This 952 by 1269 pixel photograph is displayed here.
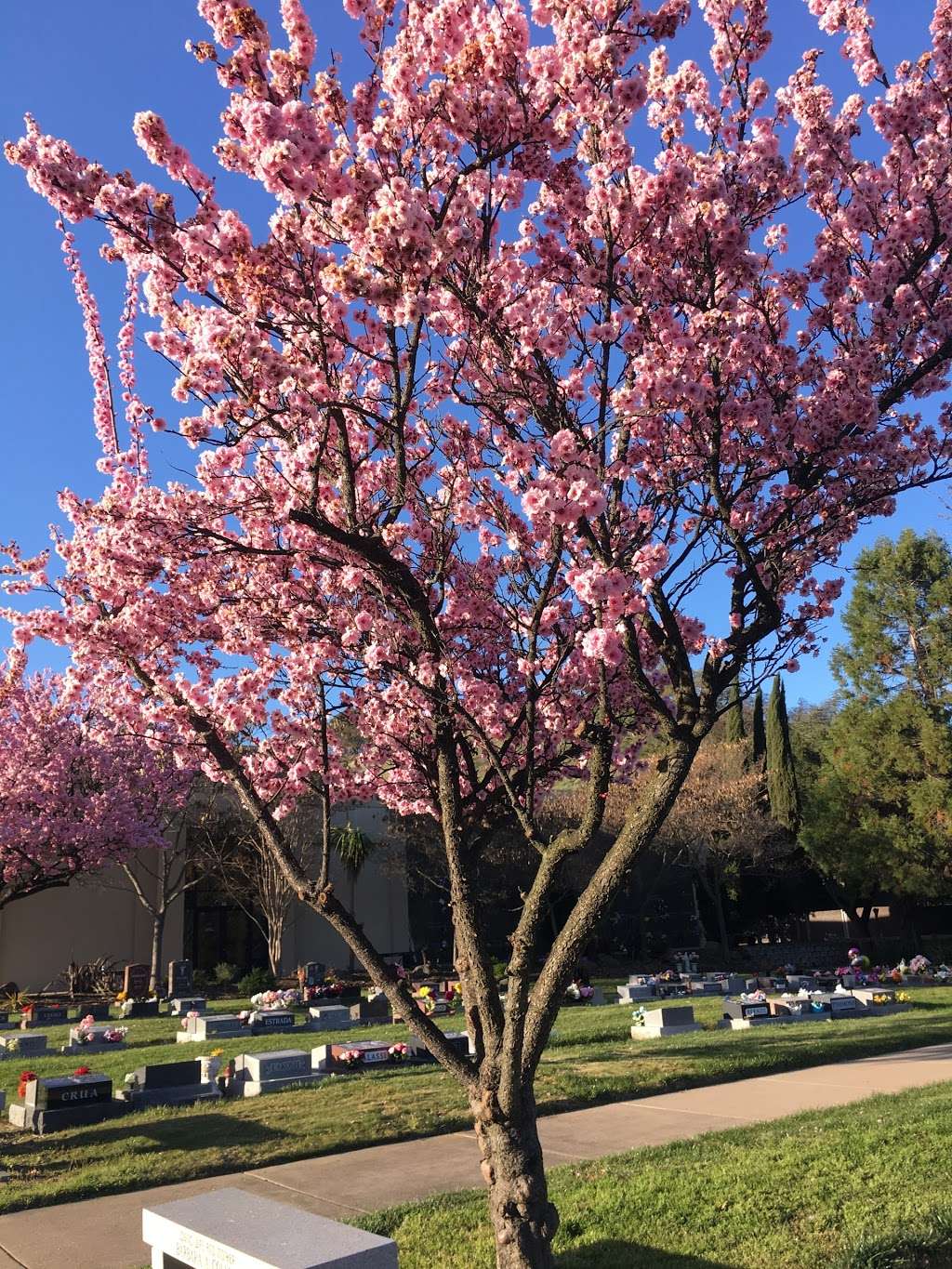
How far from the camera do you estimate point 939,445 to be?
5906mm

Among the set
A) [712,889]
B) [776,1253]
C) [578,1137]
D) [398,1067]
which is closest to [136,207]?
[776,1253]

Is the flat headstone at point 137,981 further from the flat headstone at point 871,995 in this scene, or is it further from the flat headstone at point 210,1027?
the flat headstone at point 871,995

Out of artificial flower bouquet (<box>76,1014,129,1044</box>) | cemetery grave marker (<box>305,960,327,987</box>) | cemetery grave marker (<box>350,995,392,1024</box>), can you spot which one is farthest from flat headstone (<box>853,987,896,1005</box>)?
artificial flower bouquet (<box>76,1014,129,1044</box>)

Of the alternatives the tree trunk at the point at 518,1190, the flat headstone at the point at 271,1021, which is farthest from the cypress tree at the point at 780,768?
the tree trunk at the point at 518,1190

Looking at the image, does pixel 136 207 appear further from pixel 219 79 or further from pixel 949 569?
pixel 949 569

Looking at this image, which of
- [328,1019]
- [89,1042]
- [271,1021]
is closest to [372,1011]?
[328,1019]

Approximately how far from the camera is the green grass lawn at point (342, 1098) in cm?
762

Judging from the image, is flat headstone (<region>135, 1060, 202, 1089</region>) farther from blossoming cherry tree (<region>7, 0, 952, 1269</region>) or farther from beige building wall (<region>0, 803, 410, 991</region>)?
beige building wall (<region>0, 803, 410, 991</region>)

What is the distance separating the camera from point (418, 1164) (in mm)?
7371

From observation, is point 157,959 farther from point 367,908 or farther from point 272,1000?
point 367,908

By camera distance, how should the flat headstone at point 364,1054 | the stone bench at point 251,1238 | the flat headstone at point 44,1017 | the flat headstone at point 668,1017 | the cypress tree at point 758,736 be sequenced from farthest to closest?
the cypress tree at point 758,736
the flat headstone at point 44,1017
the flat headstone at point 668,1017
the flat headstone at point 364,1054
the stone bench at point 251,1238

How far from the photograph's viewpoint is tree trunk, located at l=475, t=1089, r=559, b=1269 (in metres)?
4.01

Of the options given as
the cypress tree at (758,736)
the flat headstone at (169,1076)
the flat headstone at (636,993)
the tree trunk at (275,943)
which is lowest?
the flat headstone at (636,993)

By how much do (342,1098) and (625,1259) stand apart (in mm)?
6039
